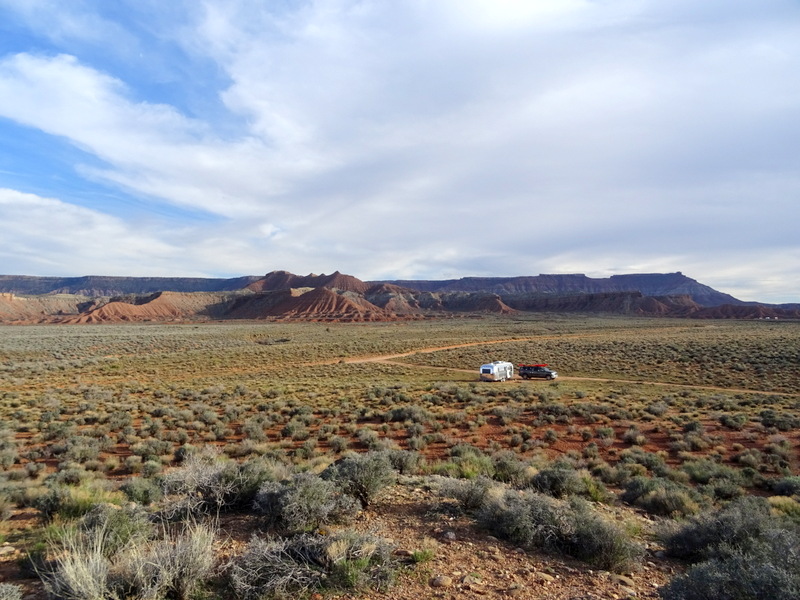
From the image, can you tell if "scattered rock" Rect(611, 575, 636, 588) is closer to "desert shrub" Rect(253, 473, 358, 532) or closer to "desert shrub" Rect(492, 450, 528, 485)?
"desert shrub" Rect(253, 473, 358, 532)

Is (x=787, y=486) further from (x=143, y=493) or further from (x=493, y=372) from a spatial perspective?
(x=493, y=372)

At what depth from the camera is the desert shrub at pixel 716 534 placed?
196 inches

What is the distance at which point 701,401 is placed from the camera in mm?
20359

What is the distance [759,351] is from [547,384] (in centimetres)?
2594

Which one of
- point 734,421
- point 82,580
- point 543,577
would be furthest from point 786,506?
point 82,580

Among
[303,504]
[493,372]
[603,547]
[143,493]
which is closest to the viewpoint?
[603,547]

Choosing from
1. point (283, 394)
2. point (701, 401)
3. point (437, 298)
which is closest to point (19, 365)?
point (283, 394)

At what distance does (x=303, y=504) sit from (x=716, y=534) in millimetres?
5280

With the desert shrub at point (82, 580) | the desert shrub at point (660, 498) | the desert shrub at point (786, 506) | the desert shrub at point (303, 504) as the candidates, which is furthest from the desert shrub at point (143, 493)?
the desert shrub at point (786, 506)

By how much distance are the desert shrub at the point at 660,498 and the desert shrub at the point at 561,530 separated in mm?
2775

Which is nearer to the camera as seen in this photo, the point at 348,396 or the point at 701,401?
the point at 701,401

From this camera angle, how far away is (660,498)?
7.63 metres

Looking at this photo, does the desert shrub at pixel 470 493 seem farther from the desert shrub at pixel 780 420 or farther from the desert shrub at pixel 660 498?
the desert shrub at pixel 780 420

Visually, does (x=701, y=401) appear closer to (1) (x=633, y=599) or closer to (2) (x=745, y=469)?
(2) (x=745, y=469)
